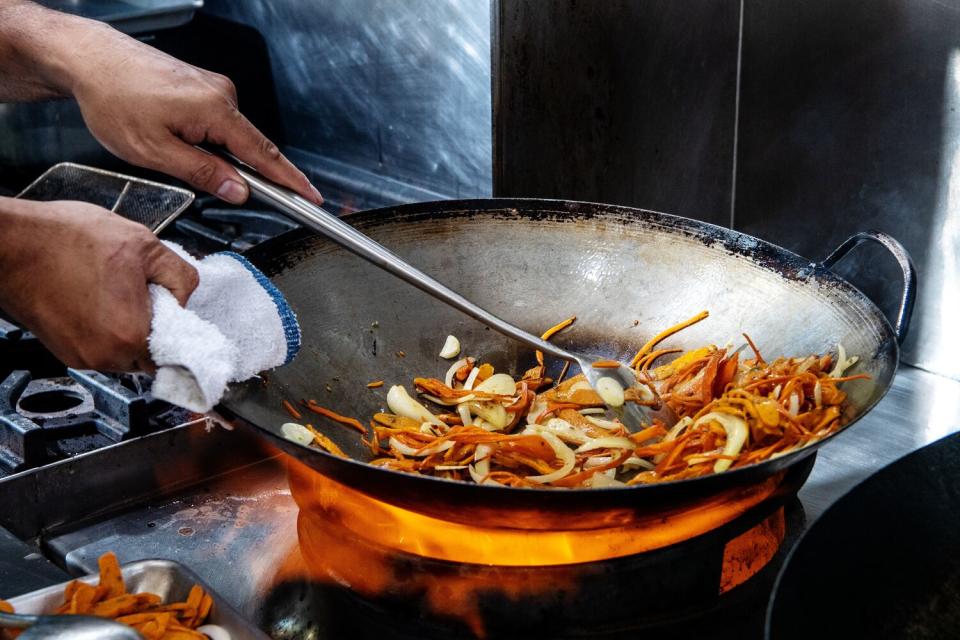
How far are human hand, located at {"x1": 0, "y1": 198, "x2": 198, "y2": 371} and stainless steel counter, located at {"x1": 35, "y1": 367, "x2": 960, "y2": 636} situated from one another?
470 mm

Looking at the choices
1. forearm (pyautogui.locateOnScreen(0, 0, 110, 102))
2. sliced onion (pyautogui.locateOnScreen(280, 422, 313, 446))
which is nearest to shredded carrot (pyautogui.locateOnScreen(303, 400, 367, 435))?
sliced onion (pyautogui.locateOnScreen(280, 422, 313, 446))

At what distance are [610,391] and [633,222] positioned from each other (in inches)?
14.6

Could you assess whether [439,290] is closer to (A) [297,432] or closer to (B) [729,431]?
(A) [297,432]

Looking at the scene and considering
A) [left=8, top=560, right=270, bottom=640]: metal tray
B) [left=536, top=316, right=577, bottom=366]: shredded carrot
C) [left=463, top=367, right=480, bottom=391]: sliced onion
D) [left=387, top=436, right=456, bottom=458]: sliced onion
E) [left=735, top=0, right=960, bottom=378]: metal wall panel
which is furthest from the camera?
[left=735, top=0, right=960, bottom=378]: metal wall panel

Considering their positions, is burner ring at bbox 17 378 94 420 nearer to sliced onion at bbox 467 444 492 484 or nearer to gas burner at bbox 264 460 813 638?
gas burner at bbox 264 460 813 638

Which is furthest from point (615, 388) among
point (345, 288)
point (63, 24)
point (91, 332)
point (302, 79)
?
point (302, 79)

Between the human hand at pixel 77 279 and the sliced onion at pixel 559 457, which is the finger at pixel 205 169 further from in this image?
the sliced onion at pixel 559 457

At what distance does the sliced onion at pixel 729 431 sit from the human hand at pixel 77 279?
759 mm

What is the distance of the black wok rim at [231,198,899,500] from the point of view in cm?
106

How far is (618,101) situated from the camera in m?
2.29

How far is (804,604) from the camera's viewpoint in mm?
939

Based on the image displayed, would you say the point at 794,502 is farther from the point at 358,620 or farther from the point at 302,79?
the point at 302,79

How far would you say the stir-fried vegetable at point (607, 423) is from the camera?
133 centimetres

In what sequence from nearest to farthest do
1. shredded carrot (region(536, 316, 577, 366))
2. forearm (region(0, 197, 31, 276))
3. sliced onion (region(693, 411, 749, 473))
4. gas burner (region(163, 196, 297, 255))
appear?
forearm (region(0, 197, 31, 276)) → sliced onion (region(693, 411, 749, 473)) → shredded carrot (region(536, 316, 577, 366)) → gas burner (region(163, 196, 297, 255))
